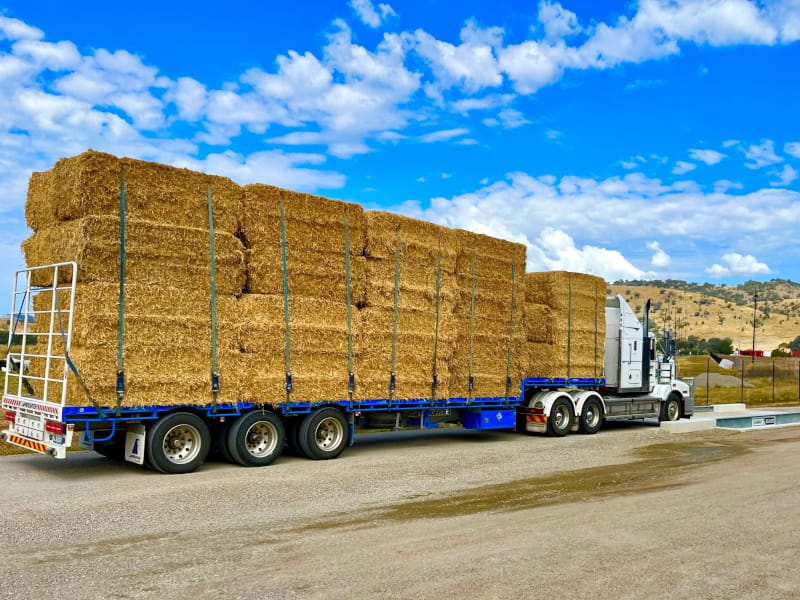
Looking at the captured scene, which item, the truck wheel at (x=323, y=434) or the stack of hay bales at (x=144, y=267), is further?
the truck wheel at (x=323, y=434)

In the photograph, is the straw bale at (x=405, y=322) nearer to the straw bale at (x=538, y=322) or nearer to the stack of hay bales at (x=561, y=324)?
the straw bale at (x=538, y=322)

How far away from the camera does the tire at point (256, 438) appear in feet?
42.1

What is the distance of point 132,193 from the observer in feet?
38.6

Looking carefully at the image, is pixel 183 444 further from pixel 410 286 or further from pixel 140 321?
pixel 410 286

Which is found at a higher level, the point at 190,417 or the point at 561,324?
the point at 561,324

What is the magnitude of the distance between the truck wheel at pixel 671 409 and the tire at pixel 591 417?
11.8ft

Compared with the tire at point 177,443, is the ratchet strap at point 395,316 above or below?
above

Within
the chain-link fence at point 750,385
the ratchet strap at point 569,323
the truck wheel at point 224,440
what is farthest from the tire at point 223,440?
the chain-link fence at point 750,385

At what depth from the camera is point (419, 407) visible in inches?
625

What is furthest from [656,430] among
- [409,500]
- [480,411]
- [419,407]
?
[409,500]

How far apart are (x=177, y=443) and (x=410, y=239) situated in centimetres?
628

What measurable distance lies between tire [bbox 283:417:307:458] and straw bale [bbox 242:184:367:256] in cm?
317

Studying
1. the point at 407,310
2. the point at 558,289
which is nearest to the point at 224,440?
the point at 407,310

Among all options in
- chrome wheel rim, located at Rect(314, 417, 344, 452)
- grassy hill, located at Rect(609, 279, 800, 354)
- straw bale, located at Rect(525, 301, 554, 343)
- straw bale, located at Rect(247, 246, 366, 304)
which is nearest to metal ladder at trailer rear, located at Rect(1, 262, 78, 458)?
straw bale, located at Rect(247, 246, 366, 304)
